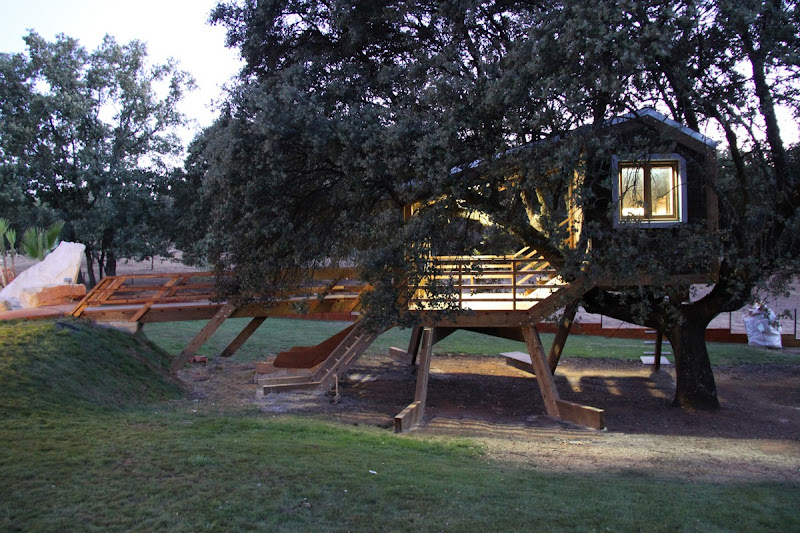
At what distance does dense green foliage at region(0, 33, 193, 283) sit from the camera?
23.0 meters

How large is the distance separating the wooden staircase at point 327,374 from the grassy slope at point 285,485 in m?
3.20

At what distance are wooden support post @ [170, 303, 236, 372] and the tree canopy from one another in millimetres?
1975

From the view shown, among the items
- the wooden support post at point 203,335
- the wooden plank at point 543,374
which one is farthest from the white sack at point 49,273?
the wooden plank at point 543,374

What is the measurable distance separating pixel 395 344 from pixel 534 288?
1049cm

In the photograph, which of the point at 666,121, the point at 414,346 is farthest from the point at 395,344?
the point at 666,121

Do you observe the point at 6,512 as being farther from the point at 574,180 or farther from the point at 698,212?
the point at 698,212

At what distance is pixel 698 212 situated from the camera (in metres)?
12.6

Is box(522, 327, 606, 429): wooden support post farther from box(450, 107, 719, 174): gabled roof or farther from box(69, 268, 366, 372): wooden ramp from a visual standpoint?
box(450, 107, 719, 174): gabled roof

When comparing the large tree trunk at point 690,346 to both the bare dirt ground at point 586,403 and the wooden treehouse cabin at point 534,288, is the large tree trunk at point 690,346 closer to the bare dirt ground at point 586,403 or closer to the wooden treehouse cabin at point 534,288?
the bare dirt ground at point 586,403

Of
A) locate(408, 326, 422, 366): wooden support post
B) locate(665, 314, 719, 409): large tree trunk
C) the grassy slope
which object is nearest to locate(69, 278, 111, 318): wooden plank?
the grassy slope

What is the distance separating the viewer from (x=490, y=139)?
404 inches

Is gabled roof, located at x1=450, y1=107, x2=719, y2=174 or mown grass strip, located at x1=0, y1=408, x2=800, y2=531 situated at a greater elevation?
gabled roof, located at x1=450, y1=107, x2=719, y2=174

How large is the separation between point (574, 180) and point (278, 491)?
656cm

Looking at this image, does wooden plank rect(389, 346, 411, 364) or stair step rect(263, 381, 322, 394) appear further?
wooden plank rect(389, 346, 411, 364)
